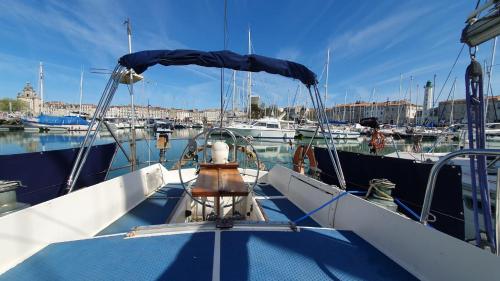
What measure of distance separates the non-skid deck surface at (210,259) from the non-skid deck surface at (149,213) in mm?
775

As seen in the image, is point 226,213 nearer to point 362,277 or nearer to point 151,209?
point 151,209

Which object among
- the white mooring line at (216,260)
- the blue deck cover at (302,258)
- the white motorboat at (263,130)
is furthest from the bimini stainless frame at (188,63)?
the white motorboat at (263,130)

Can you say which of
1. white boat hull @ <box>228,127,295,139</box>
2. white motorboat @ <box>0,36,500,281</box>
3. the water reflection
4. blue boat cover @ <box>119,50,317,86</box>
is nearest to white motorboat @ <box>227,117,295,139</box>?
white boat hull @ <box>228,127,295,139</box>

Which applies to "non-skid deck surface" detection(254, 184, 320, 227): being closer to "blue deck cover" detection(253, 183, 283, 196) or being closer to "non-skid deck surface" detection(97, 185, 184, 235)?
"blue deck cover" detection(253, 183, 283, 196)

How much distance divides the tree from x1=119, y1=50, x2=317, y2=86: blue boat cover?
121m

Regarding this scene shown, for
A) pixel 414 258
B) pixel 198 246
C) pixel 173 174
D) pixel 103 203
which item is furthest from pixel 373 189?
pixel 173 174

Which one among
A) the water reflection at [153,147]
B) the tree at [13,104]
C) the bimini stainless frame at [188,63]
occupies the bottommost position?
the water reflection at [153,147]

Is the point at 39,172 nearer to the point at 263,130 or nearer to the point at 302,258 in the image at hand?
the point at 302,258

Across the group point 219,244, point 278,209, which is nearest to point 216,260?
point 219,244

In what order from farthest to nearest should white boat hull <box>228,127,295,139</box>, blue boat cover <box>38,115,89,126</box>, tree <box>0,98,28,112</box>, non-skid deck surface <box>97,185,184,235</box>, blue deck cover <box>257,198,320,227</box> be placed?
tree <box>0,98,28,112</box> → blue boat cover <box>38,115,89,126</box> → white boat hull <box>228,127,295,139</box> → blue deck cover <box>257,198,320,227</box> → non-skid deck surface <box>97,185,184,235</box>

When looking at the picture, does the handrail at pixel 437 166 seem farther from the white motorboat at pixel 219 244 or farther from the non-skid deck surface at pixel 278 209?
the non-skid deck surface at pixel 278 209

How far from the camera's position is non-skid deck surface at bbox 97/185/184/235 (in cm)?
329

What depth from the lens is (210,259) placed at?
2.17 m

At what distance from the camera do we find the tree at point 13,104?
91000 mm
